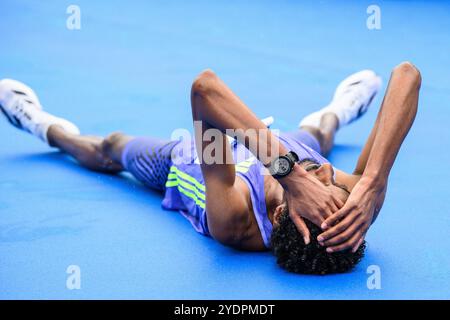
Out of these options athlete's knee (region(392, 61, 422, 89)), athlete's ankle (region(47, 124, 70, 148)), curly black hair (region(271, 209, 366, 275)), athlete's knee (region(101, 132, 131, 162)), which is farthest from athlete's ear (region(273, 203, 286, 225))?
athlete's ankle (region(47, 124, 70, 148))

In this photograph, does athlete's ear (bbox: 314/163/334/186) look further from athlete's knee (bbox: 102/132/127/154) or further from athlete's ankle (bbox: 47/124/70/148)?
athlete's ankle (bbox: 47/124/70/148)

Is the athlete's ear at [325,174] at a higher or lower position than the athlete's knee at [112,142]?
lower

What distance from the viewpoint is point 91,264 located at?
9.98 feet

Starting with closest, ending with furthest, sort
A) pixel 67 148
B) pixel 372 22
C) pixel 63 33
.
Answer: pixel 67 148
pixel 63 33
pixel 372 22

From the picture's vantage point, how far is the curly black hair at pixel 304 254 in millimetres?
2744

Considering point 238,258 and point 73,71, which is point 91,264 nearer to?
point 238,258

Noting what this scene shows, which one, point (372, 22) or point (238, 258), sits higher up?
point (372, 22)

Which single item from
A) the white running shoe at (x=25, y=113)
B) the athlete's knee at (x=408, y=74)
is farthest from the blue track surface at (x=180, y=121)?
the athlete's knee at (x=408, y=74)

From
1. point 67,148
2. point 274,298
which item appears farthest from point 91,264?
point 67,148

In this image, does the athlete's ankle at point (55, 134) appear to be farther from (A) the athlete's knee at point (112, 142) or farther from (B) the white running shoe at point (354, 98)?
(B) the white running shoe at point (354, 98)

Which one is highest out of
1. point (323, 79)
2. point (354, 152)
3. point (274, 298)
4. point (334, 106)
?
point (323, 79)

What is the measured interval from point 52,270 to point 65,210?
27.5 inches

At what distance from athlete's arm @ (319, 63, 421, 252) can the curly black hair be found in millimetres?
72

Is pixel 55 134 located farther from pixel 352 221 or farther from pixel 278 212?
pixel 352 221
